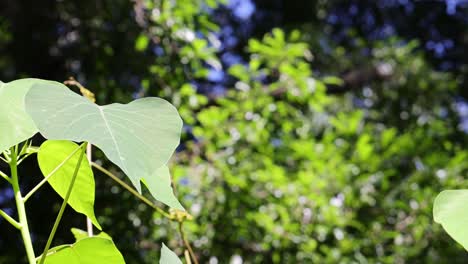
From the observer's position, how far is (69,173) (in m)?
0.65

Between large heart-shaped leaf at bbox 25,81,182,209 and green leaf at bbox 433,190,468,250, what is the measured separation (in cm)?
18

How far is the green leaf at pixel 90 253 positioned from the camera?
1.88 feet

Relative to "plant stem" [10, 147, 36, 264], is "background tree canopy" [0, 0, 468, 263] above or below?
above

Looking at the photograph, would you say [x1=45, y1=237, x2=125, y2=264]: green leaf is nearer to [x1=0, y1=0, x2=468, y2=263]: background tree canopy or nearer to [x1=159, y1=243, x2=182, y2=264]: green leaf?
[x1=159, y1=243, x2=182, y2=264]: green leaf

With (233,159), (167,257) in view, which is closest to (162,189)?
(167,257)

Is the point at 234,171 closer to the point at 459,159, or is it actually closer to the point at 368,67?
the point at 459,159

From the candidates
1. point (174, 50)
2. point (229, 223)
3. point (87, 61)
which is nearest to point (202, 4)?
point (174, 50)

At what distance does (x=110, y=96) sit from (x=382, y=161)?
203cm

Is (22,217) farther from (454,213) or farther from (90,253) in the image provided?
(454,213)

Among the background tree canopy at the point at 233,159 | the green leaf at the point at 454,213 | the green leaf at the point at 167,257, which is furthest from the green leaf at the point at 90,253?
the background tree canopy at the point at 233,159

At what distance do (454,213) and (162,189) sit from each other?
0.78 ft

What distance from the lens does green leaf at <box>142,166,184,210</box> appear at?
1.72ft

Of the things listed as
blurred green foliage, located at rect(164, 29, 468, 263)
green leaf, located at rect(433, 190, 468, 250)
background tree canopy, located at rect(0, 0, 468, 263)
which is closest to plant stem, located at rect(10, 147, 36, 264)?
green leaf, located at rect(433, 190, 468, 250)

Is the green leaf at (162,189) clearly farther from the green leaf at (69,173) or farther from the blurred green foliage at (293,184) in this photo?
the blurred green foliage at (293,184)
